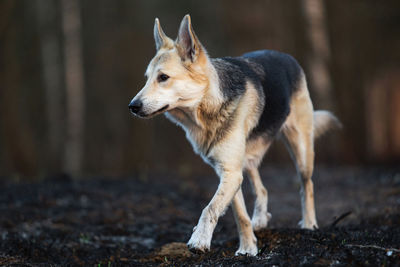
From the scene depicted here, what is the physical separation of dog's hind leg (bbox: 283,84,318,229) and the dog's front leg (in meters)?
1.77

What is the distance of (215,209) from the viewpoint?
459 cm

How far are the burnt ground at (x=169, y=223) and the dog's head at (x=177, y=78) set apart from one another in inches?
58.9

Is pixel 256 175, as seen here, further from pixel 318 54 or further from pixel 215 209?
pixel 318 54

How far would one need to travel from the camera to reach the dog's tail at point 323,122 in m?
7.05

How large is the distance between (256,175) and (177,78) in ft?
6.73

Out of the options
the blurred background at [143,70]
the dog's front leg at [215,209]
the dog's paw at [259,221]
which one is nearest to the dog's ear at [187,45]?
the dog's front leg at [215,209]

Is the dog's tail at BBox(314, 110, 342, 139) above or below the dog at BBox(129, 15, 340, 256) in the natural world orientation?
below

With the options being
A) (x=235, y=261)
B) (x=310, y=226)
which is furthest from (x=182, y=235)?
(x=235, y=261)

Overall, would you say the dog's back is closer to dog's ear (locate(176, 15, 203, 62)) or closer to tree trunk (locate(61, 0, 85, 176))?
dog's ear (locate(176, 15, 203, 62))

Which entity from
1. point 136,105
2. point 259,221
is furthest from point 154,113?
point 259,221

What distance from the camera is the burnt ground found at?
4.46 metres

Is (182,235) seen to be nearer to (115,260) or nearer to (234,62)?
(115,260)

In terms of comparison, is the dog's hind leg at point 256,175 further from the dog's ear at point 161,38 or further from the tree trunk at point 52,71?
the tree trunk at point 52,71

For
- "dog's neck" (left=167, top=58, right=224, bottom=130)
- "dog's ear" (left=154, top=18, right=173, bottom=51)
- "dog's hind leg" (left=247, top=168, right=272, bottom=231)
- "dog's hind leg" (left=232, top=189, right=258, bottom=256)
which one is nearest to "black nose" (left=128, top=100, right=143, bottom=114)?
"dog's neck" (left=167, top=58, right=224, bottom=130)
